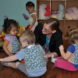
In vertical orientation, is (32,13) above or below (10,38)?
above

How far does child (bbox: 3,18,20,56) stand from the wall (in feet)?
5.39

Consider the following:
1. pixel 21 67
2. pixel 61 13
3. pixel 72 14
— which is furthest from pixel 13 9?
pixel 21 67

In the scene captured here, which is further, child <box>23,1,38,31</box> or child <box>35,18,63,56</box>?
child <box>23,1,38,31</box>

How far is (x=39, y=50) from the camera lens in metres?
2.08

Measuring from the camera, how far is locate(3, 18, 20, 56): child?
2598 mm

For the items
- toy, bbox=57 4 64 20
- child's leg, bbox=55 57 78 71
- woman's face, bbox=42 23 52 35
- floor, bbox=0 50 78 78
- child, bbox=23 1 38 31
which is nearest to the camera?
floor, bbox=0 50 78 78

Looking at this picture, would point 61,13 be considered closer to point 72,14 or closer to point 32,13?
point 72,14

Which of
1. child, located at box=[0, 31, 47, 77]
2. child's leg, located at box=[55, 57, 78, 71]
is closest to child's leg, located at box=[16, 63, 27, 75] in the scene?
child, located at box=[0, 31, 47, 77]

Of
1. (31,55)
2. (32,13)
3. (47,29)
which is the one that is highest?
(32,13)

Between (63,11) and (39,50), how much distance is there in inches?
80.4

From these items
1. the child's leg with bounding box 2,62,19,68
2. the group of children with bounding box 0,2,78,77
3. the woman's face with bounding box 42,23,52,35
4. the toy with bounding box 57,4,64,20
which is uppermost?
the toy with bounding box 57,4,64,20

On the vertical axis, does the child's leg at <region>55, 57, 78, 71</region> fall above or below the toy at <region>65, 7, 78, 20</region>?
below

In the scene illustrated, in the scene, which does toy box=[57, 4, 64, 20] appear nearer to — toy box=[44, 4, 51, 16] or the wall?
toy box=[44, 4, 51, 16]

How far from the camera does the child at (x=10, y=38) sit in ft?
8.52
